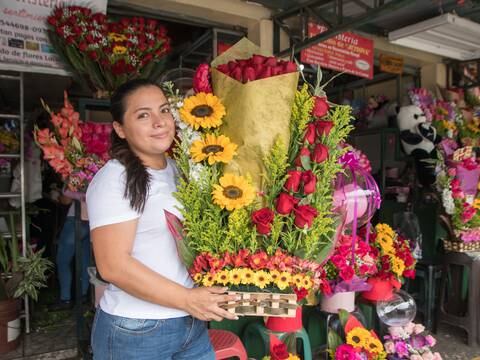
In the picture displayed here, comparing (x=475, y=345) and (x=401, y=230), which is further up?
(x=401, y=230)

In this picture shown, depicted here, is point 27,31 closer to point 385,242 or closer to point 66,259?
point 66,259

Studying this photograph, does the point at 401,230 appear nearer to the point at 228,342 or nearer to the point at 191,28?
the point at 228,342

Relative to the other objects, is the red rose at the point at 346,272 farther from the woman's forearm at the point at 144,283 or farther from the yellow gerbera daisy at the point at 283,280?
the woman's forearm at the point at 144,283

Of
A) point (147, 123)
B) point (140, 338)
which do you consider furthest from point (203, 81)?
point (140, 338)

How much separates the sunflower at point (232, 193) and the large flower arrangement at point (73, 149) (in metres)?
1.48

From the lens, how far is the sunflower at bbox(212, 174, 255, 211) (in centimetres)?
116

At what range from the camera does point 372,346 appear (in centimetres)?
232

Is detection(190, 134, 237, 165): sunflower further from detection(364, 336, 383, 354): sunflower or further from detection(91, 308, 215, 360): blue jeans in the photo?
detection(364, 336, 383, 354): sunflower

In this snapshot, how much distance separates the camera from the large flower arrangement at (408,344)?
2.51 metres

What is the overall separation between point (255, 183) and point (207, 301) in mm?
381

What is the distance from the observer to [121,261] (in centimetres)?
116

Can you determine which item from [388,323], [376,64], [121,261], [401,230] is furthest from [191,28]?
[121,261]

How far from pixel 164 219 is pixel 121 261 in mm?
189

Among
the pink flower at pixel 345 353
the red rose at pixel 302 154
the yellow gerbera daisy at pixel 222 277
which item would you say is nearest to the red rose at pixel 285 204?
the red rose at pixel 302 154
